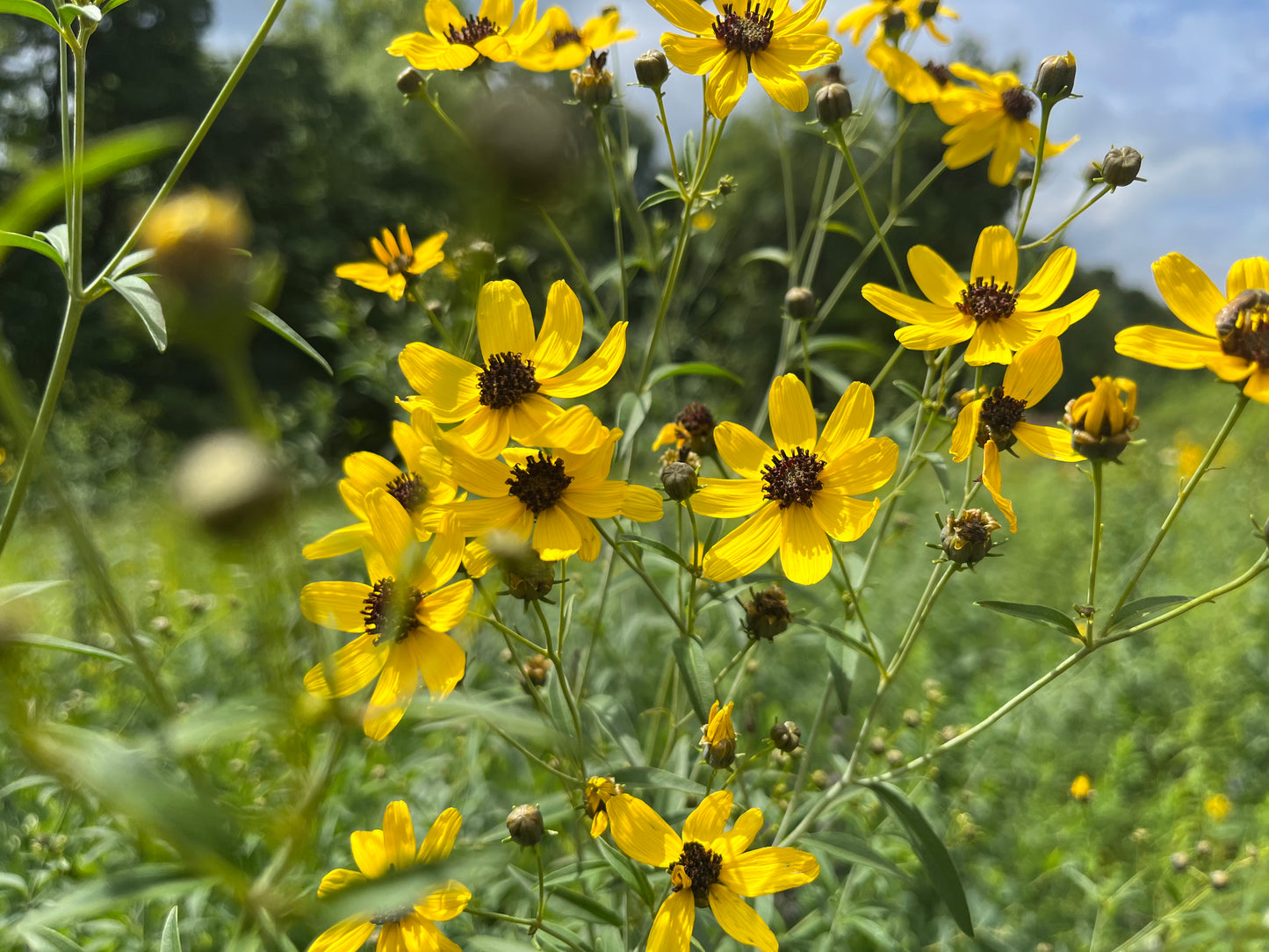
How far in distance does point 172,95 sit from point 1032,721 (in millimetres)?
12769

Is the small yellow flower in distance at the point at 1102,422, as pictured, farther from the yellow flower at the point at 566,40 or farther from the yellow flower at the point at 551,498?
the yellow flower at the point at 566,40

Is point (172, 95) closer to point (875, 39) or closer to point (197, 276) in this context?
point (875, 39)

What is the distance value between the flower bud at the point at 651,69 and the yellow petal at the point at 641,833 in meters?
0.96

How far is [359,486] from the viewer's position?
954 mm

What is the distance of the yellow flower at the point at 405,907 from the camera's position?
0.84m

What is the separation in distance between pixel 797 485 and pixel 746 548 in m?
0.11

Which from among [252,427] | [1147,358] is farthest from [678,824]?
[252,427]

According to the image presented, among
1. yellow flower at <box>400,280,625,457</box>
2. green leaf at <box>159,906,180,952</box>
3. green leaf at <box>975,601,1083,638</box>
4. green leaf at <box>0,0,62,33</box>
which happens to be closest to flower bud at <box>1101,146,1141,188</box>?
green leaf at <box>975,601,1083,638</box>

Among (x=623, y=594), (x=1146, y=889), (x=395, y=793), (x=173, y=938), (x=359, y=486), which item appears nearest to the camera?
(x=173, y=938)

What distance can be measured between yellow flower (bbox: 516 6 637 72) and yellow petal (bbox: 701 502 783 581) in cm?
72

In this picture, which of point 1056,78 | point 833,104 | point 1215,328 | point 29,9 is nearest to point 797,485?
point 1215,328

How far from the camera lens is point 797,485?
3.24 feet

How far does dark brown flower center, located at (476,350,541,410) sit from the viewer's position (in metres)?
0.94

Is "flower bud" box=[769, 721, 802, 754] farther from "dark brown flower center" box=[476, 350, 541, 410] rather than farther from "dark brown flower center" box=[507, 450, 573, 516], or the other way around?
"dark brown flower center" box=[476, 350, 541, 410]
